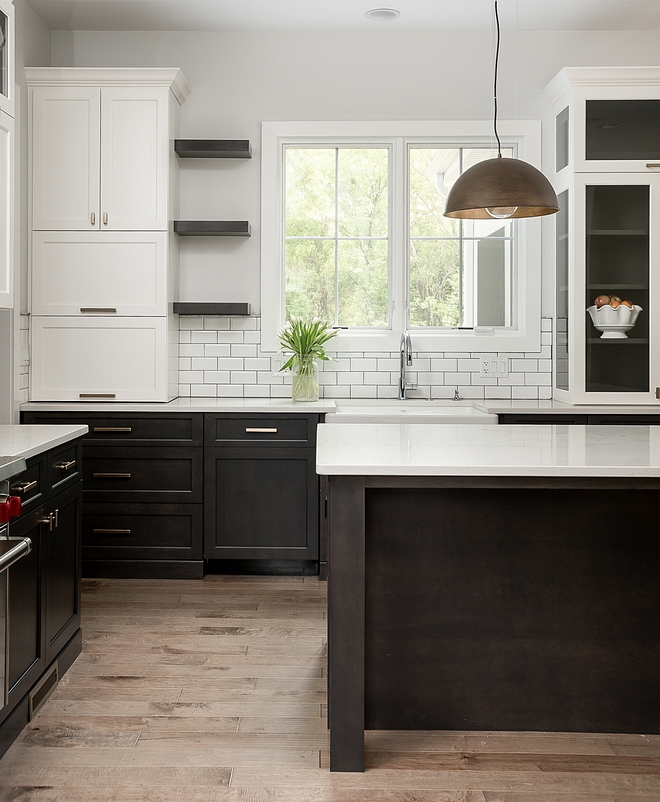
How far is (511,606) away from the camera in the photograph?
2322 mm

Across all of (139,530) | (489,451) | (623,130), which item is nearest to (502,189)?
(489,451)

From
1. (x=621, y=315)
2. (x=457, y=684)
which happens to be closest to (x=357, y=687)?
(x=457, y=684)

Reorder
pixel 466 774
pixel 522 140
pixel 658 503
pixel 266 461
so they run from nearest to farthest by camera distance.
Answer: pixel 466 774
pixel 658 503
pixel 266 461
pixel 522 140

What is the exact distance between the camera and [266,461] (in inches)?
153

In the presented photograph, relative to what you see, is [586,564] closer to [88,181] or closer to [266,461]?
[266,461]

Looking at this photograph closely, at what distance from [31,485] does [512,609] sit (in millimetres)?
1548

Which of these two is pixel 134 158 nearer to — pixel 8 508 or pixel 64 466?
pixel 64 466

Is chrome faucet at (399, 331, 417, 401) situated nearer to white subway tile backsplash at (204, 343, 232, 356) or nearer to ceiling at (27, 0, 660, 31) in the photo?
white subway tile backsplash at (204, 343, 232, 356)

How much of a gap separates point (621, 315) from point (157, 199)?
2524 millimetres

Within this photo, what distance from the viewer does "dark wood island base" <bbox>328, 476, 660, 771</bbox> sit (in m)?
2.30

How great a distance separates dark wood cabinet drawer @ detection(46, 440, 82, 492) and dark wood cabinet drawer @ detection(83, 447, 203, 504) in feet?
3.26

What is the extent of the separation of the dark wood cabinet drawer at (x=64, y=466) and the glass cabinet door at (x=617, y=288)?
2.60 metres

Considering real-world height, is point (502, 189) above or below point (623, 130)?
below

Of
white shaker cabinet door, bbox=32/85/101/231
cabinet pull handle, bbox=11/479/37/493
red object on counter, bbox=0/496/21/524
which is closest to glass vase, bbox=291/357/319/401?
white shaker cabinet door, bbox=32/85/101/231
